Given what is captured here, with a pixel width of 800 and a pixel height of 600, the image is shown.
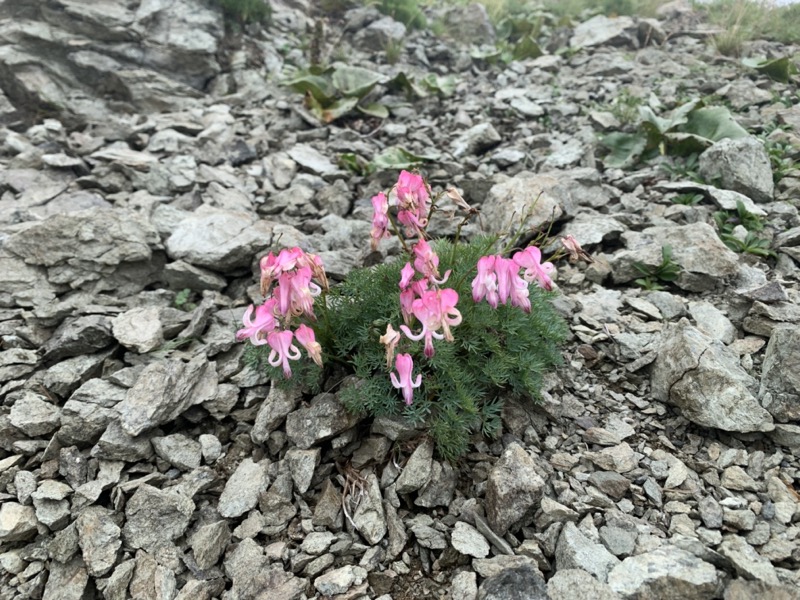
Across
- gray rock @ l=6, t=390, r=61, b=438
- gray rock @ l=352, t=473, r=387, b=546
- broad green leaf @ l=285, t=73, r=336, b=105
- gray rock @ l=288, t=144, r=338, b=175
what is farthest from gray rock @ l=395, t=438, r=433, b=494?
broad green leaf @ l=285, t=73, r=336, b=105

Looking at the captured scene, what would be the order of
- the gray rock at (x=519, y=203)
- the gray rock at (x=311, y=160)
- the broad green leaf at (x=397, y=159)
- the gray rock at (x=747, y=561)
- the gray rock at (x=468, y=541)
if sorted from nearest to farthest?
the gray rock at (x=747, y=561)
the gray rock at (x=468, y=541)
the gray rock at (x=519, y=203)
the broad green leaf at (x=397, y=159)
the gray rock at (x=311, y=160)

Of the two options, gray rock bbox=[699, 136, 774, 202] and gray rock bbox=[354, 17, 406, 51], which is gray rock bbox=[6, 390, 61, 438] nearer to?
gray rock bbox=[699, 136, 774, 202]

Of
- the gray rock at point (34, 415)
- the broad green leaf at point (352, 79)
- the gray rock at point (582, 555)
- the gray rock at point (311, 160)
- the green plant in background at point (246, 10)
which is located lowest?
the gray rock at point (34, 415)

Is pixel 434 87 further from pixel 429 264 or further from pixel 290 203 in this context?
pixel 429 264

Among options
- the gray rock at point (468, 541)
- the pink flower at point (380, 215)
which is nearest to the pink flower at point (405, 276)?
the pink flower at point (380, 215)

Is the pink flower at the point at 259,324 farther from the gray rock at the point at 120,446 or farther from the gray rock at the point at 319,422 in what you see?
the gray rock at the point at 120,446

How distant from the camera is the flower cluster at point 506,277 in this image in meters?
2.71

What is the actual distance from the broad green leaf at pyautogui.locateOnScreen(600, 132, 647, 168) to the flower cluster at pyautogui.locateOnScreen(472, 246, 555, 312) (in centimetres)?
408

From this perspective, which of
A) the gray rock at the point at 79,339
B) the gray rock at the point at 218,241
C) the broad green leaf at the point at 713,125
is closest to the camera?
the gray rock at the point at 79,339

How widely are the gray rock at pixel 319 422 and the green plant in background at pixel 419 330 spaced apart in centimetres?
11

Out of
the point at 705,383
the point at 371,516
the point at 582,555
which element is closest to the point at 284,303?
the point at 371,516

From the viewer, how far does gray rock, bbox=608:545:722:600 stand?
7.71ft

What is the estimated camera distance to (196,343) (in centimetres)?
413

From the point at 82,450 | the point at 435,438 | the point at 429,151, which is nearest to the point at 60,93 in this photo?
the point at 429,151
